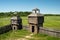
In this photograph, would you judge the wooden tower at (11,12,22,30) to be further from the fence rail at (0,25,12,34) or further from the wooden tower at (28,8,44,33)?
the wooden tower at (28,8,44,33)

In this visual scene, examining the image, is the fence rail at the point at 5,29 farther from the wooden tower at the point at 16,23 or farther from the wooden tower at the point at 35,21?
the wooden tower at the point at 35,21

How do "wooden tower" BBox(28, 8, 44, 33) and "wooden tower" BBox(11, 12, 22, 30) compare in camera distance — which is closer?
"wooden tower" BBox(28, 8, 44, 33)

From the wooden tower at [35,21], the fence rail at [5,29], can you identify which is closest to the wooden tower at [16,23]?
the fence rail at [5,29]

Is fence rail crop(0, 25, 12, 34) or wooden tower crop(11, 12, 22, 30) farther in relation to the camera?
wooden tower crop(11, 12, 22, 30)

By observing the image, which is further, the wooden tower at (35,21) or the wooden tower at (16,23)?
the wooden tower at (16,23)

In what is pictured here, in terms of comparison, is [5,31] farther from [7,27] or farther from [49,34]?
[49,34]

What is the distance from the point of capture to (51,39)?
25156 mm

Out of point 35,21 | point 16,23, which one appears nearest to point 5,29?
point 16,23

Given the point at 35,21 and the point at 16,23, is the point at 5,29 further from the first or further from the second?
the point at 35,21

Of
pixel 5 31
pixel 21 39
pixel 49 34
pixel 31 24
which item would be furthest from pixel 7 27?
pixel 49 34

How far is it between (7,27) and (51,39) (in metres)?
12.7

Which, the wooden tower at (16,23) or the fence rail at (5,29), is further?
the wooden tower at (16,23)

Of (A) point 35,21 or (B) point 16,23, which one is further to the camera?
(B) point 16,23

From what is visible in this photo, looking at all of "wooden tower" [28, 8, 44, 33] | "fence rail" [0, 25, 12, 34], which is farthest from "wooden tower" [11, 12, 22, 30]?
"wooden tower" [28, 8, 44, 33]
